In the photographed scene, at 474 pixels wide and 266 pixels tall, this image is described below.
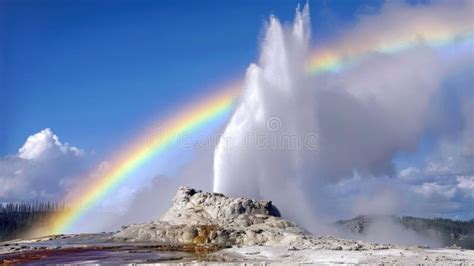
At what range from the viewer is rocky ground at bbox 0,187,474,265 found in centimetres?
4703

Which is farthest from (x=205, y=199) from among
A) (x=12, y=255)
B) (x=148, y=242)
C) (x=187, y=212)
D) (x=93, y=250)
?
(x=12, y=255)

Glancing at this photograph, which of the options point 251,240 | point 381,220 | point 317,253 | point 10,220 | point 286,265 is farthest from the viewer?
point 10,220

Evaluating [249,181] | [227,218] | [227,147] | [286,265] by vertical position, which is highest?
[227,147]

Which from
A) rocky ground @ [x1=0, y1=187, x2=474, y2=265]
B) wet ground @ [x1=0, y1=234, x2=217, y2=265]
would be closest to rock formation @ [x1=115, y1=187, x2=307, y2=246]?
rocky ground @ [x1=0, y1=187, x2=474, y2=265]

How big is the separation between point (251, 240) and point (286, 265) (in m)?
21.9

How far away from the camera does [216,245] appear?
198 feet

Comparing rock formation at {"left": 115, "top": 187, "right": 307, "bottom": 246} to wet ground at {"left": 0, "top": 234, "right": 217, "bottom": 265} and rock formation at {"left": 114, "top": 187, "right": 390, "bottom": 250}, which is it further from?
wet ground at {"left": 0, "top": 234, "right": 217, "bottom": 265}

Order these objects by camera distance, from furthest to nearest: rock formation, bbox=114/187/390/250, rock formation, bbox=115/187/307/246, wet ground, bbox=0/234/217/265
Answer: rock formation, bbox=115/187/307/246 → rock formation, bbox=114/187/390/250 → wet ground, bbox=0/234/217/265

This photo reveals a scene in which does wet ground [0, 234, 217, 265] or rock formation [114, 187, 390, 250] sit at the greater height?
rock formation [114, 187, 390, 250]

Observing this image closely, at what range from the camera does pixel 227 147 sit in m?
93.7

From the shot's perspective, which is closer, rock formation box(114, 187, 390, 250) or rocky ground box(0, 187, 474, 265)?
rocky ground box(0, 187, 474, 265)

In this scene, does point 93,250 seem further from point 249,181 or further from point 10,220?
point 10,220

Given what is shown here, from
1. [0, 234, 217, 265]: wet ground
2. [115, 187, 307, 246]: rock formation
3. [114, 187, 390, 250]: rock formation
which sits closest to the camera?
[0, 234, 217, 265]: wet ground

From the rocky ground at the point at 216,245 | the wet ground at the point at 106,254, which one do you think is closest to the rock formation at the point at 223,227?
the rocky ground at the point at 216,245
